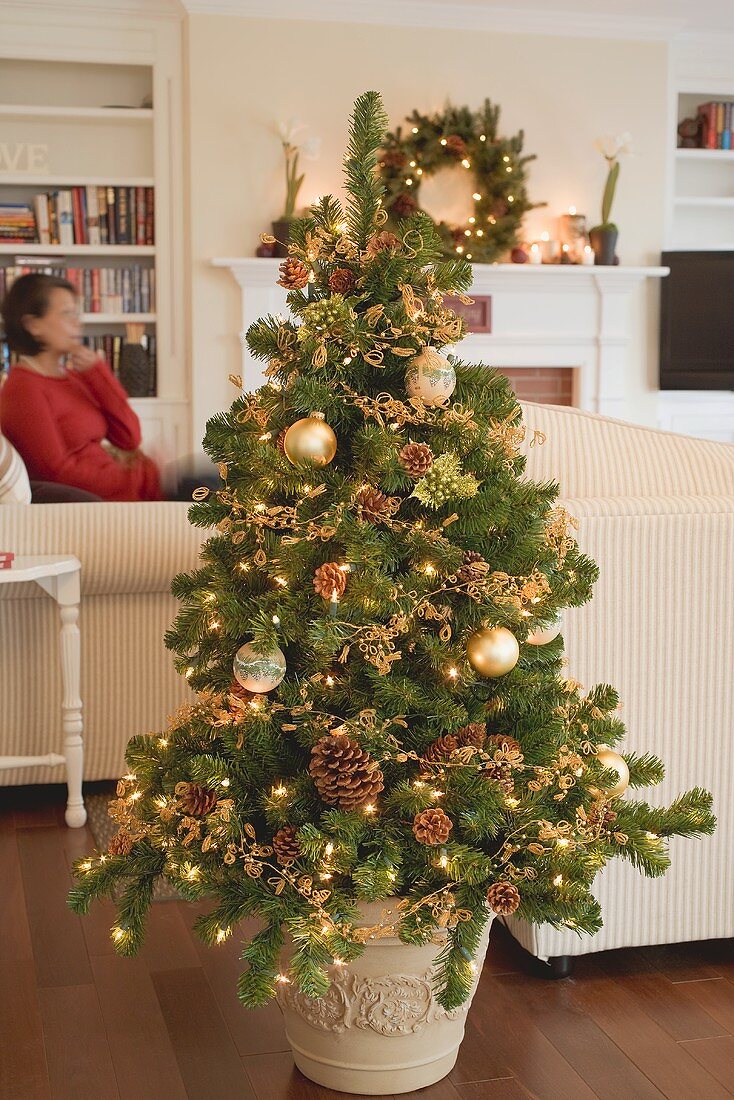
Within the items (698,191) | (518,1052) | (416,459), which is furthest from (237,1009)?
(698,191)

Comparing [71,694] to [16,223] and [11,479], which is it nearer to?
[11,479]

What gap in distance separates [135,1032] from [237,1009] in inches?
6.5

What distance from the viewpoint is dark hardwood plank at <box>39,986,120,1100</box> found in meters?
1.56

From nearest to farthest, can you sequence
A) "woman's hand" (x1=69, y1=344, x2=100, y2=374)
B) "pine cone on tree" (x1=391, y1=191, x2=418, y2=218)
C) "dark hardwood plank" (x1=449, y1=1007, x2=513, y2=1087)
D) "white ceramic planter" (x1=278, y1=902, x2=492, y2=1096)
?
"white ceramic planter" (x1=278, y1=902, x2=492, y2=1096)
"dark hardwood plank" (x1=449, y1=1007, x2=513, y2=1087)
"woman's hand" (x1=69, y1=344, x2=100, y2=374)
"pine cone on tree" (x1=391, y1=191, x2=418, y2=218)

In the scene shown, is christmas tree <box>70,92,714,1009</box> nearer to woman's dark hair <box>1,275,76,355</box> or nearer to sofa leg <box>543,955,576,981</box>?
sofa leg <box>543,955,576,981</box>

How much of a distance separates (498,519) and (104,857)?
722mm

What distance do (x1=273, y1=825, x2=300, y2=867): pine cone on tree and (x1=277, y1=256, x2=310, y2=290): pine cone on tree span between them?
0.68m

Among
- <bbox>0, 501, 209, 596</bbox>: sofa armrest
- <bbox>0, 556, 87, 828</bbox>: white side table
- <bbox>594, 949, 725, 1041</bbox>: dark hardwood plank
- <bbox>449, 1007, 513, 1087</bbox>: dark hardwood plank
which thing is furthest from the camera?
<bbox>0, 501, 209, 596</bbox>: sofa armrest

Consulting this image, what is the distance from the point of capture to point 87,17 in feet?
18.9

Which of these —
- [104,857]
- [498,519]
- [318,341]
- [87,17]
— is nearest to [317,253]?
[318,341]

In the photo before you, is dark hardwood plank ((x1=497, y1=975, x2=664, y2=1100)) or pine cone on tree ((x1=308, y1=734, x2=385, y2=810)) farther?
dark hardwood plank ((x1=497, y1=975, x2=664, y2=1100))

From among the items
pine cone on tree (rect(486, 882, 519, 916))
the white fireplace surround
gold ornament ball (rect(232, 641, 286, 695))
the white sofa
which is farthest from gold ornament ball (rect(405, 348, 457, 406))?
the white fireplace surround

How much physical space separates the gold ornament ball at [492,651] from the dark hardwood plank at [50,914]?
0.94 meters

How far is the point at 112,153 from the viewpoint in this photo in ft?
20.2
